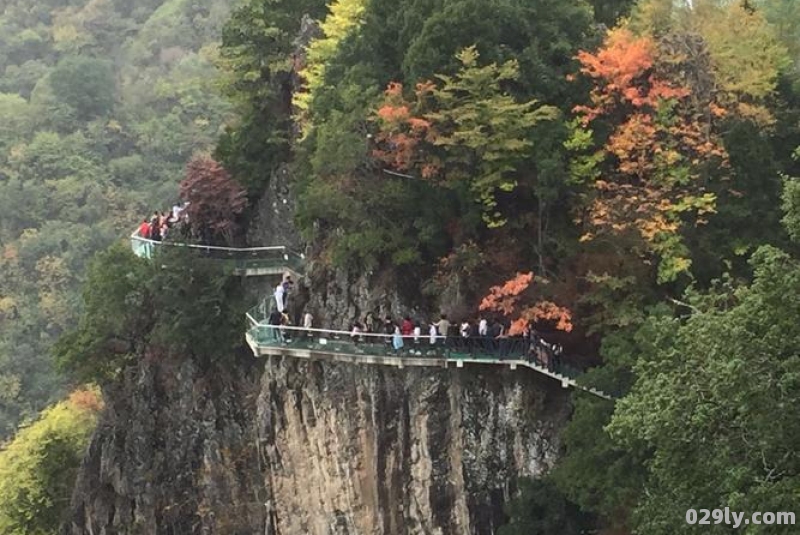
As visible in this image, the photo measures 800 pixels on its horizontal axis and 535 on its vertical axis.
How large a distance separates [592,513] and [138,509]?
14.9 m

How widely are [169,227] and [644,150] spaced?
14.4 metres

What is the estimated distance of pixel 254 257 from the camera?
2677 cm

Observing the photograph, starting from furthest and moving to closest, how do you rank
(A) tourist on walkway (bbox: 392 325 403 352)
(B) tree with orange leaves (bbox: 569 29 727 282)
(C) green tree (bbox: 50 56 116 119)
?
(C) green tree (bbox: 50 56 116 119) < (A) tourist on walkway (bbox: 392 325 403 352) < (B) tree with orange leaves (bbox: 569 29 727 282)

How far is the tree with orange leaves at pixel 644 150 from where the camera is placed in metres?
18.5

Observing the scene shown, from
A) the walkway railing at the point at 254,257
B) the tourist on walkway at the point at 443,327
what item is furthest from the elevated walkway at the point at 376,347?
the tourist on walkway at the point at 443,327

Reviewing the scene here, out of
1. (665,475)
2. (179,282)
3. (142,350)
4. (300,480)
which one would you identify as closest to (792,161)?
(665,475)

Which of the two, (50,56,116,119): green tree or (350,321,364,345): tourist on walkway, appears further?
(50,56,116,119): green tree

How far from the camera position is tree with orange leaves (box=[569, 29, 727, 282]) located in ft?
60.7

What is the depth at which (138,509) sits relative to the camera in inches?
1091

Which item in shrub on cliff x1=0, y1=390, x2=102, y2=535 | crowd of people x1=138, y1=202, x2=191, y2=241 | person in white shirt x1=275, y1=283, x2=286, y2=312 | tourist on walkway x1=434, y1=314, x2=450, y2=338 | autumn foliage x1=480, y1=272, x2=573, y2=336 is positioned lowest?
shrub on cliff x1=0, y1=390, x2=102, y2=535

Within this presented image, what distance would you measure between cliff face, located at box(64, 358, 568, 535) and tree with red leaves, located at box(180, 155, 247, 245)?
154 inches

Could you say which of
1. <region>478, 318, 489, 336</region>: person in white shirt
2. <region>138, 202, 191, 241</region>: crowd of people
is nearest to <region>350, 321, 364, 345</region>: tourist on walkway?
<region>478, 318, 489, 336</region>: person in white shirt

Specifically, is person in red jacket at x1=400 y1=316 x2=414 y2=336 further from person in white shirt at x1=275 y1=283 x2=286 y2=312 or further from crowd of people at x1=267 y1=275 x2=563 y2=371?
person in white shirt at x1=275 y1=283 x2=286 y2=312

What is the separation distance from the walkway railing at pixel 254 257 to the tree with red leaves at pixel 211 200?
2.16 ft
